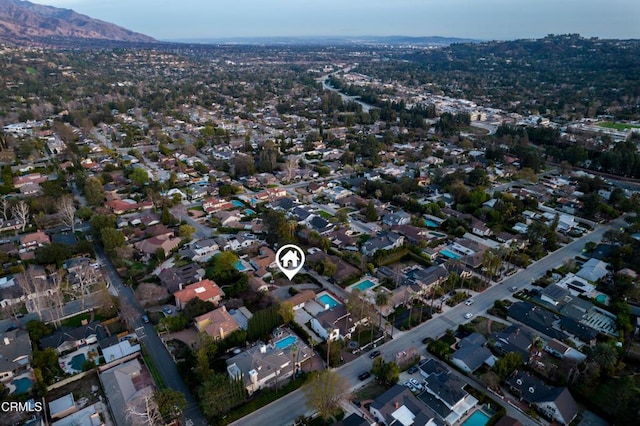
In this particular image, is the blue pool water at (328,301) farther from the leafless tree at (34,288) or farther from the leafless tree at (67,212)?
the leafless tree at (67,212)

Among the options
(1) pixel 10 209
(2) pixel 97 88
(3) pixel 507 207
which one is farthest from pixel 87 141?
(3) pixel 507 207

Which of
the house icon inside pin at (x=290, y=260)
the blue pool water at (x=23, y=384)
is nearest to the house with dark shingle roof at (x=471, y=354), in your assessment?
the house icon inside pin at (x=290, y=260)

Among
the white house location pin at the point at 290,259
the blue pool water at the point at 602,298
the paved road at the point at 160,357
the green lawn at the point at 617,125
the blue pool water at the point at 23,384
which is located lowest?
the blue pool water at the point at 23,384

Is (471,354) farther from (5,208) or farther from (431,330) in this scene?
(5,208)

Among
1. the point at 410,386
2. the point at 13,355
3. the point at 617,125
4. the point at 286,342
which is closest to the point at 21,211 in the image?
the point at 13,355

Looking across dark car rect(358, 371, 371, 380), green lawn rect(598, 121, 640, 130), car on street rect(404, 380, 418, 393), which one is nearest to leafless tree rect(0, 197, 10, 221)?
dark car rect(358, 371, 371, 380)

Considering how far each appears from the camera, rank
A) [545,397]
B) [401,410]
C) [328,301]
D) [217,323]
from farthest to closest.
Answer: [328,301], [217,323], [545,397], [401,410]

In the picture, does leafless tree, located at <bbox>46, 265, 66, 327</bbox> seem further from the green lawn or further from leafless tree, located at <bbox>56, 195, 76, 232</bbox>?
the green lawn
